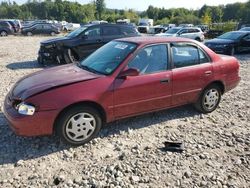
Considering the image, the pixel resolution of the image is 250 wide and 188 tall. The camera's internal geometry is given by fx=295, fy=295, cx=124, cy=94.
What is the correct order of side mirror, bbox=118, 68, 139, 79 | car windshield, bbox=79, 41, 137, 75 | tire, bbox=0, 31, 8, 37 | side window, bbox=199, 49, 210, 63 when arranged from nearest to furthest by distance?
side mirror, bbox=118, 68, 139, 79 → car windshield, bbox=79, 41, 137, 75 → side window, bbox=199, 49, 210, 63 → tire, bbox=0, 31, 8, 37

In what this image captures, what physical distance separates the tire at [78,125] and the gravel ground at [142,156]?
0.16 meters

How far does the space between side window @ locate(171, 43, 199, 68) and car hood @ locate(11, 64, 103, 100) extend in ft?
5.20

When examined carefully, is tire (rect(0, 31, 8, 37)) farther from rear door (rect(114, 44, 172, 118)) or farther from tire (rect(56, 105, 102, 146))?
tire (rect(56, 105, 102, 146))

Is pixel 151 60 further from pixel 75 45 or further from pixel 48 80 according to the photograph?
pixel 75 45

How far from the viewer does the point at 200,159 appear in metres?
4.30

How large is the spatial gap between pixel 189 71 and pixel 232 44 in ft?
37.4

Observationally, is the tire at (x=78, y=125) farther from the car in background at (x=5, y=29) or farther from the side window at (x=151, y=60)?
the car in background at (x=5, y=29)

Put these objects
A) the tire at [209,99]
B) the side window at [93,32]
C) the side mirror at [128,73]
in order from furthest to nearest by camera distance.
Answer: the side window at [93,32] → the tire at [209,99] → the side mirror at [128,73]

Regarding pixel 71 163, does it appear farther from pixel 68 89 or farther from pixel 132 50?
pixel 132 50

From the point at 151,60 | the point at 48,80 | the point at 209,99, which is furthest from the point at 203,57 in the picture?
the point at 48,80

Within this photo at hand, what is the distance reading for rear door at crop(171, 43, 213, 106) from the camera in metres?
5.40

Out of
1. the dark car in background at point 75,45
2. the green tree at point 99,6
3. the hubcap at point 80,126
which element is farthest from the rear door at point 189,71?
the green tree at point 99,6

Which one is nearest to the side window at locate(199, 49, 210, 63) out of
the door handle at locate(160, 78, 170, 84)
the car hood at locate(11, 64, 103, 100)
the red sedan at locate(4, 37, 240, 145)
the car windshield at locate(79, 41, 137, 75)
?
the red sedan at locate(4, 37, 240, 145)

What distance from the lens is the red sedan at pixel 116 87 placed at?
4.27 metres
